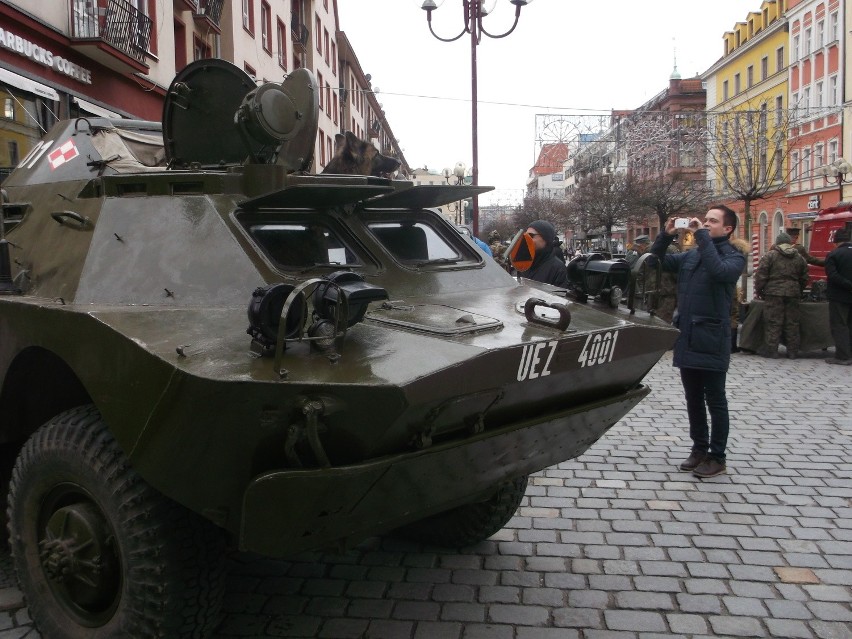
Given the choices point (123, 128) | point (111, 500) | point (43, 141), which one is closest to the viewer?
point (111, 500)

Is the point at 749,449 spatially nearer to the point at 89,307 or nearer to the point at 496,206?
the point at 89,307

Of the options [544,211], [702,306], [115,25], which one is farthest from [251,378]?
[544,211]

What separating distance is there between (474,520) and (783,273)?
765 centimetres

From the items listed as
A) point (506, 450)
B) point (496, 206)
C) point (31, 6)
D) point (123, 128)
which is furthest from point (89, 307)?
point (496, 206)

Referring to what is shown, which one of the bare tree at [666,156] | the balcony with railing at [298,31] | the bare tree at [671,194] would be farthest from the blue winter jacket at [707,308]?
the bare tree at [671,194]

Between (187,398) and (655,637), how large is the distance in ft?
6.76

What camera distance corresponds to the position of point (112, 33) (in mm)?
13484

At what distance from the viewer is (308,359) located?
263 cm

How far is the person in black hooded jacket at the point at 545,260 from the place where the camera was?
6.45 m

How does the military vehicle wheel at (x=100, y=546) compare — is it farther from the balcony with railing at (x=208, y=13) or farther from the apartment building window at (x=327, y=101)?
the apartment building window at (x=327, y=101)

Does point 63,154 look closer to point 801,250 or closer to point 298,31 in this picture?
point 801,250

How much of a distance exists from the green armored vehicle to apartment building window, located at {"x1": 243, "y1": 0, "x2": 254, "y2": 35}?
1911 centimetres

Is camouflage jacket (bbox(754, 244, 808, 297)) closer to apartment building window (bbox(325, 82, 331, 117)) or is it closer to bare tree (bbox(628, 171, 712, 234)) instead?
bare tree (bbox(628, 171, 712, 234))

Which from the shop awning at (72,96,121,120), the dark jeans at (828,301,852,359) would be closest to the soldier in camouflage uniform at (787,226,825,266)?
the dark jeans at (828,301,852,359)
